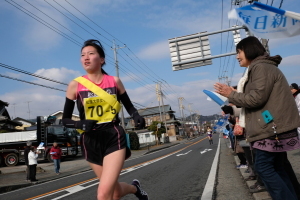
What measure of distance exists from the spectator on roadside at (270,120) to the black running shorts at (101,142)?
1.13 m

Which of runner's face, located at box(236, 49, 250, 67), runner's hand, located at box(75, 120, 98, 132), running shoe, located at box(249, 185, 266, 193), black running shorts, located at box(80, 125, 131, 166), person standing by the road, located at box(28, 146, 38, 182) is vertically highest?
runner's face, located at box(236, 49, 250, 67)

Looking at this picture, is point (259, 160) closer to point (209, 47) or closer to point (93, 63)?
point (93, 63)

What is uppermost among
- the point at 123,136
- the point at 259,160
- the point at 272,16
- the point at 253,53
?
the point at 272,16

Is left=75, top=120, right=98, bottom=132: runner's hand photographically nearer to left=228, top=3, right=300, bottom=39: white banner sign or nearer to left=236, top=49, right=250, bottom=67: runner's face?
left=236, top=49, right=250, bottom=67: runner's face

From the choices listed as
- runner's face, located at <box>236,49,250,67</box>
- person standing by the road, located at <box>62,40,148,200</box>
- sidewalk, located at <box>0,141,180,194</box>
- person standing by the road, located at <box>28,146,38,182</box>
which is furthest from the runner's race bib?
person standing by the road, located at <box>28,146,38,182</box>

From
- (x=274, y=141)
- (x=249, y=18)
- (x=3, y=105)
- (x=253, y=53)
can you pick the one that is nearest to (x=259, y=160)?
(x=274, y=141)

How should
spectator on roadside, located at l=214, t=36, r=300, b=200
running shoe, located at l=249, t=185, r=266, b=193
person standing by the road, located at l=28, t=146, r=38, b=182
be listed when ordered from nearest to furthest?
spectator on roadside, located at l=214, t=36, r=300, b=200 < running shoe, located at l=249, t=185, r=266, b=193 < person standing by the road, located at l=28, t=146, r=38, b=182

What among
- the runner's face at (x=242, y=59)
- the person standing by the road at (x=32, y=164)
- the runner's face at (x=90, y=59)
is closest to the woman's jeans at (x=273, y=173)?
the runner's face at (x=242, y=59)

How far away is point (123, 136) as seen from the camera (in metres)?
2.89

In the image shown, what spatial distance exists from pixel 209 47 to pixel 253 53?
14.5m

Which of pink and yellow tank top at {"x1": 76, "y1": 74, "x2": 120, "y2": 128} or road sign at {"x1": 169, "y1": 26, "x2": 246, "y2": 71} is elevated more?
road sign at {"x1": 169, "y1": 26, "x2": 246, "y2": 71}

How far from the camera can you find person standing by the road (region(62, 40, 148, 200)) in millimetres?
2725

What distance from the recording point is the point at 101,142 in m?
2.81

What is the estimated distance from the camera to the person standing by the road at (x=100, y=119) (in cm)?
272
